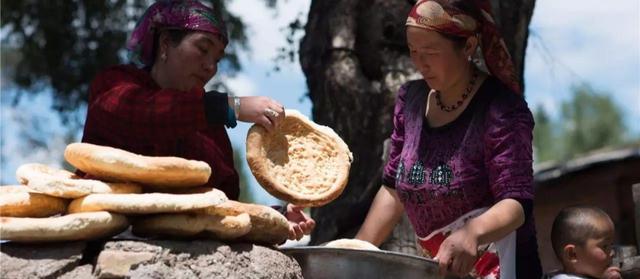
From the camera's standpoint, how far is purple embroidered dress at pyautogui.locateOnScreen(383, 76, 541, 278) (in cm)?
404

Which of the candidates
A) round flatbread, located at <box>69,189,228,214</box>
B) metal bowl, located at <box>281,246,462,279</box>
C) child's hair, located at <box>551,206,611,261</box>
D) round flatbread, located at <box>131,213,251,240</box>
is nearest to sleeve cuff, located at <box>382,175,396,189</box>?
child's hair, located at <box>551,206,611,261</box>

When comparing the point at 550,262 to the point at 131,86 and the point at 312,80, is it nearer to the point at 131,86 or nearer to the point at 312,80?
the point at 312,80

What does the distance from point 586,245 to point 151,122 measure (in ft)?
5.18

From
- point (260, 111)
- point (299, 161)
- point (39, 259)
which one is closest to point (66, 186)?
point (39, 259)

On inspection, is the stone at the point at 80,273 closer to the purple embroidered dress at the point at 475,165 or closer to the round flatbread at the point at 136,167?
the round flatbread at the point at 136,167

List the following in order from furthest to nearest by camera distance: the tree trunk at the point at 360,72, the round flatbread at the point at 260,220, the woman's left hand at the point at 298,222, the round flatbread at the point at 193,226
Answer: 1. the tree trunk at the point at 360,72
2. the woman's left hand at the point at 298,222
3. the round flatbread at the point at 260,220
4. the round flatbread at the point at 193,226

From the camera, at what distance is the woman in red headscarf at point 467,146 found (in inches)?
159

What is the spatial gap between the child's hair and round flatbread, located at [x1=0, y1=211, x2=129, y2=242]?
5.52 ft

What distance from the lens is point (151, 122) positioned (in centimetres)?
380

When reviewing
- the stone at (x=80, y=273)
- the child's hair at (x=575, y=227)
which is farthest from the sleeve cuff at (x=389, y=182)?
the stone at (x=80, y=273)

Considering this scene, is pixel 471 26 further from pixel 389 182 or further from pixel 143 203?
pixel 143 203

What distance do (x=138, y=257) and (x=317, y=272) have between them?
0.64 m

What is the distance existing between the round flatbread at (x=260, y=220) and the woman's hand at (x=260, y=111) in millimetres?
277

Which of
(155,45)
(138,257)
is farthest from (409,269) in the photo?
(155,45)
